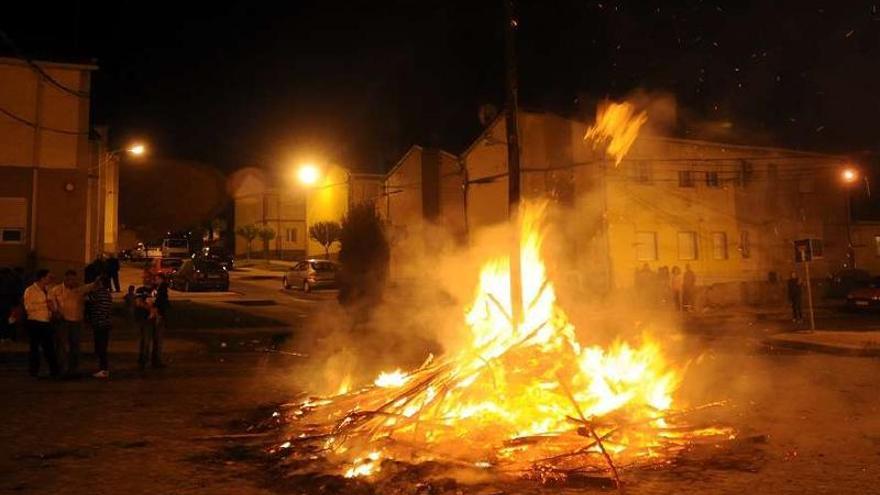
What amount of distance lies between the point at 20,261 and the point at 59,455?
1566 cm

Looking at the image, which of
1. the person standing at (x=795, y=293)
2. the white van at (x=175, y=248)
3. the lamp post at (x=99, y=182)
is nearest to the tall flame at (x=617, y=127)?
the person standing at (x=795, y=293)

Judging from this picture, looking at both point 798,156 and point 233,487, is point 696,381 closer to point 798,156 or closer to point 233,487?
point 233,487

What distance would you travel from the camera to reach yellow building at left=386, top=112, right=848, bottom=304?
1128 inches

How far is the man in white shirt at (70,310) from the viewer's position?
34.4ft

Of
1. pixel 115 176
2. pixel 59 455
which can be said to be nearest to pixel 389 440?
pixel 59 455

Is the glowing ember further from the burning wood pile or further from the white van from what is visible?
the white van

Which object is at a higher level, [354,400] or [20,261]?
[20,261]

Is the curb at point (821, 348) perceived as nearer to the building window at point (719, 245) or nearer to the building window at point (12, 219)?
the building window at point (719, 245)

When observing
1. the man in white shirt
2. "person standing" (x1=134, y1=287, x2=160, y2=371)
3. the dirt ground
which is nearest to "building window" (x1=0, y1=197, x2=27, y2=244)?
the dirt ground

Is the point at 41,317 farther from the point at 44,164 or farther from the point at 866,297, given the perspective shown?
the point at 866,297

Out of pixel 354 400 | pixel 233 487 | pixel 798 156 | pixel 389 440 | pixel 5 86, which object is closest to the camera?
pixel 233 487

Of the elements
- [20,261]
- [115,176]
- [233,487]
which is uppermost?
[115,176]

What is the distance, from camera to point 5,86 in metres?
19.4

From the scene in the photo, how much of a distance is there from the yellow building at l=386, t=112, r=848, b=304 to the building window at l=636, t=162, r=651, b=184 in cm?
4
